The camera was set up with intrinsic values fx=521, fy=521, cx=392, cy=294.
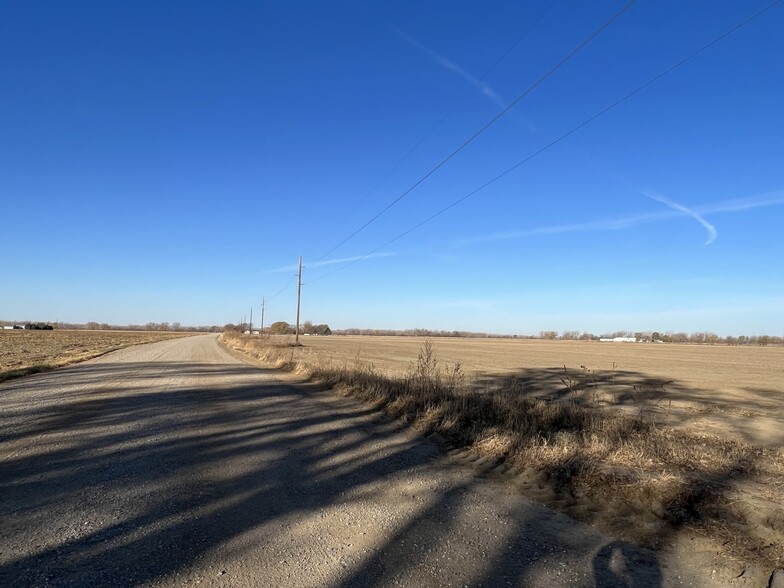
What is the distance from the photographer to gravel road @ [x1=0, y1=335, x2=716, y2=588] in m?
3.80

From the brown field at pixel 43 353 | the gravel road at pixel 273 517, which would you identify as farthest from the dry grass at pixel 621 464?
the brown field at pixel 43 353

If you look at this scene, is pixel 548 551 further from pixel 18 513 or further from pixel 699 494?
pixel 18 513

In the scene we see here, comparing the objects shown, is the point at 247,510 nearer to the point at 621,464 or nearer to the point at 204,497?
the point at 204,497

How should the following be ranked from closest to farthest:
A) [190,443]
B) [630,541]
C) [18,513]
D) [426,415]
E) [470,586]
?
1. [470,586]
2. [630,541]
3. [18,513]
4. [190,443]
5. [426,415]

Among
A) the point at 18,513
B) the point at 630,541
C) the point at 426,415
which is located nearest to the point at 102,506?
the point at 18,513

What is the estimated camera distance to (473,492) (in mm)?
5863

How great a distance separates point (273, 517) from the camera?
4.89m

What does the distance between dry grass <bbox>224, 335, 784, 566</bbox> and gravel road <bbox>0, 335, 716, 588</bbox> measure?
23.5 inches

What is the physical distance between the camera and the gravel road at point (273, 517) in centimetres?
380

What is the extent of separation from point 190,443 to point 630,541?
629 centimetres

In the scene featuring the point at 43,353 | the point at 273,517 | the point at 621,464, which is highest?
the point at 43,353

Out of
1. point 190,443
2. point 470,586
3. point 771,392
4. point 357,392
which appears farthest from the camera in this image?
point 771,392

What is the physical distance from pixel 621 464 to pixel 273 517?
14.2 ft

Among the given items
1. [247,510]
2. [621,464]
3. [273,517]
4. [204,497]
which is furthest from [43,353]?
[621,464]
